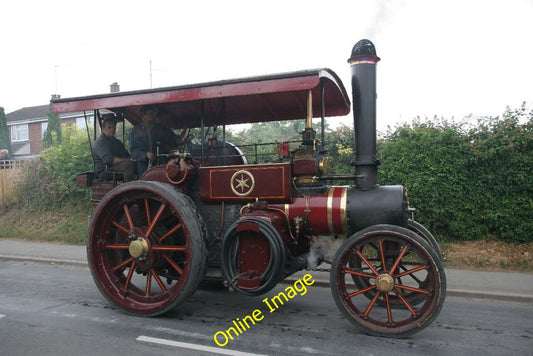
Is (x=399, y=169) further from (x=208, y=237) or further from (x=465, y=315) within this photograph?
(x=208, y=237)

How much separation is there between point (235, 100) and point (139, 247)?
196 cm

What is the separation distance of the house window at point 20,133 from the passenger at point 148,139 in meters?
27.4

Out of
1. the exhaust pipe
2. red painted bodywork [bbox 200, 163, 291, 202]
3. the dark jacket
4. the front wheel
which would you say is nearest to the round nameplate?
red painted bodywork [bbox 200, 163, 291, 202]

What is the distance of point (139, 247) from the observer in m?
4.18

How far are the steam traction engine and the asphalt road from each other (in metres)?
0.21

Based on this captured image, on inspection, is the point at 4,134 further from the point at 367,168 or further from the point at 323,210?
the point at 367,168

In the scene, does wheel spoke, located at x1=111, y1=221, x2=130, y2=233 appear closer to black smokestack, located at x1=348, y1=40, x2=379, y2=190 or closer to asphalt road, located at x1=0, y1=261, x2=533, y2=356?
asphalt road, located at x1=0, y1=261, x2=533, y2=356

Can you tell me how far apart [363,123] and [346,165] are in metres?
4.20

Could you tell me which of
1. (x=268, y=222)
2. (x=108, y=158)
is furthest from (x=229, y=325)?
(x=108, y=158)

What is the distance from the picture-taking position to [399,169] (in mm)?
7422

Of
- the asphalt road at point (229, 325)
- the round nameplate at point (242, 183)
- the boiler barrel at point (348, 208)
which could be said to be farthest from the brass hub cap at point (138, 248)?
the boiler barrel at point (348, 208)

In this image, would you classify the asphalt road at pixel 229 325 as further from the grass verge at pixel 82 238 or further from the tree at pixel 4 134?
the tree at pixel 4 134

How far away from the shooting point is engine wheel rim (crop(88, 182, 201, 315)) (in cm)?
412

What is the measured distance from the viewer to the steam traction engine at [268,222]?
12.0ft
